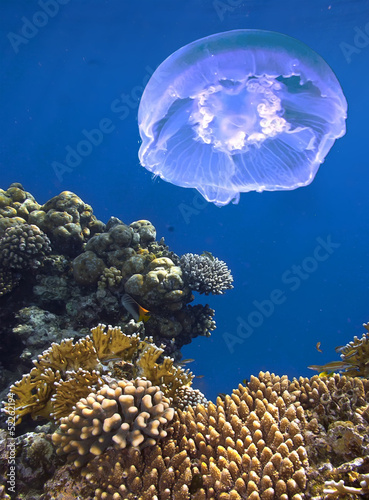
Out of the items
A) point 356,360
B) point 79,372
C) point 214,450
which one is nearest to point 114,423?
point 214,450

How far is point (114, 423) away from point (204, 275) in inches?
175

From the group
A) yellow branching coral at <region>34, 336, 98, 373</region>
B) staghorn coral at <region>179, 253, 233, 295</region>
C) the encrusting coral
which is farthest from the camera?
staghorn coral at <region>179, 253, 233, 295</region>

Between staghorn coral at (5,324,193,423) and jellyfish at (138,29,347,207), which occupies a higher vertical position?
jellyfish at (138,29,347,207)

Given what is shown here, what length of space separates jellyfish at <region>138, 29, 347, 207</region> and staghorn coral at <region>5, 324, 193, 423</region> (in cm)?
322

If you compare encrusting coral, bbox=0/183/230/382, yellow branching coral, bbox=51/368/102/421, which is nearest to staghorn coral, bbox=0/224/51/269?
encrusting coral, bbox=0/183/230/382

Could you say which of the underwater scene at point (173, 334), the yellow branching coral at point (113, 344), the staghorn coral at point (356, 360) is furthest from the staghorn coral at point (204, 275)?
the staghorn coral at point (356, 360)

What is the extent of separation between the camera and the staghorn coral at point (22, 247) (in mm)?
5793

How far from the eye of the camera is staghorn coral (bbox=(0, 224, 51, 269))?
5793 mm

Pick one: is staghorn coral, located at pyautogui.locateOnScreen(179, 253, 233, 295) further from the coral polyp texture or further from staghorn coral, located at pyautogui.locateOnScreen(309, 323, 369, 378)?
the coral polyp texture

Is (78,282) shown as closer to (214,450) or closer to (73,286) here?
(73,286)

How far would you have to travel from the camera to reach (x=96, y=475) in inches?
86.3

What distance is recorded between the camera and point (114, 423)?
7.32 feet

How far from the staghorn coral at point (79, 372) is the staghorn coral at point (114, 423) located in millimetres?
515

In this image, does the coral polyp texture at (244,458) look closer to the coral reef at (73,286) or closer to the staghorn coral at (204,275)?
the coral reef at (73,286)
